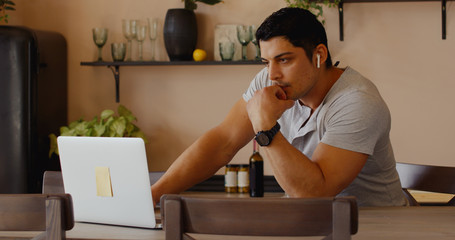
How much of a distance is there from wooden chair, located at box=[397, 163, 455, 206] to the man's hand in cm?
66

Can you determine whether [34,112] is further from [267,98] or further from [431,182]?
[431,182]

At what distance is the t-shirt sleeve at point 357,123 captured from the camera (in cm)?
183

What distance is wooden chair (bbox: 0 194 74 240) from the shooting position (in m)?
1.31

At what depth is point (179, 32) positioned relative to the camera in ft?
12.0

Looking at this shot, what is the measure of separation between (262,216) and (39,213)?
1.63 ft

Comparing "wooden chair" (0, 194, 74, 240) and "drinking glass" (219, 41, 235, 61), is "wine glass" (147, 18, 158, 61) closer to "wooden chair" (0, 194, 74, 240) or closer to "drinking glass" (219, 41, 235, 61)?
"drinking glass" (219, 41, 235, 61)

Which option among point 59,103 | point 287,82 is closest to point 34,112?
point 59,103

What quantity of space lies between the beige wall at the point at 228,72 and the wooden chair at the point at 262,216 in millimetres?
2619

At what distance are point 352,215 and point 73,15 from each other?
3140 mm

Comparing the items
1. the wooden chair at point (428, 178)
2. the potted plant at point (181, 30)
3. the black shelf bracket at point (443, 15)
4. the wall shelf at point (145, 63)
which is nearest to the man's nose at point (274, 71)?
the wooden chair at point (428, 178)

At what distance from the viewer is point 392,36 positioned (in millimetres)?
3693

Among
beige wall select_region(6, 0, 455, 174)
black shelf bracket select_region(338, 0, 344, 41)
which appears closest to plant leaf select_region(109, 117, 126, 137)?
beige wall select_region(6, 0, 455, 174)

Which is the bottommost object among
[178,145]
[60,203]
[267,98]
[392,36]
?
[178,145]

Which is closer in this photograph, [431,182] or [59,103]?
[431,182]
